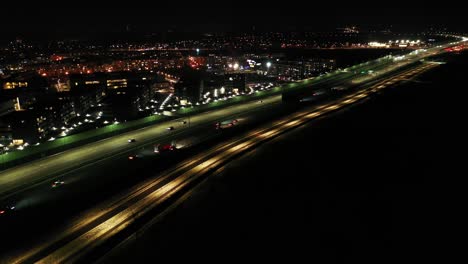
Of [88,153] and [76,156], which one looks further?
[88,153]

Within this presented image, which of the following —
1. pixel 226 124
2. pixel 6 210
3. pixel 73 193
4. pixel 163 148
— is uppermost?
pixel 6 210

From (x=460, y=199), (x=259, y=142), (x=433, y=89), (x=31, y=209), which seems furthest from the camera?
(x=433, y=89)

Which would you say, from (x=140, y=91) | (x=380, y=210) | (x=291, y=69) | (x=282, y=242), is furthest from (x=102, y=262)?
(x=291, y=69)

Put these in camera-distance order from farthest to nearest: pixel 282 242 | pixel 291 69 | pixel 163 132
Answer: pixel 291 69 → pixel 163 132 → pixel 282 242

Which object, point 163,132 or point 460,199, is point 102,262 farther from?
point 163,132

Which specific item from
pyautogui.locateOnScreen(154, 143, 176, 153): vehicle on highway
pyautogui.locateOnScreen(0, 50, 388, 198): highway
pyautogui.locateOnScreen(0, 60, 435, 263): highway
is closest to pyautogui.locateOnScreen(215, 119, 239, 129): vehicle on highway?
pyautogui.locateOnScreen(0, 50, 388, 198): highway

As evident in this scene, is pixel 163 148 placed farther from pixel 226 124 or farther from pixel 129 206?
pixel 129 206

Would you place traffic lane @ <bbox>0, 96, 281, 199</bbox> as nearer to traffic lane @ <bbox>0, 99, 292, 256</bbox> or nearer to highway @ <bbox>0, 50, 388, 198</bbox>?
highway @ <bbox>0, 50, 388, 198</bbox>

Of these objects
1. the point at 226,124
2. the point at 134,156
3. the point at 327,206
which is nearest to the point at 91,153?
the point at 134,156
